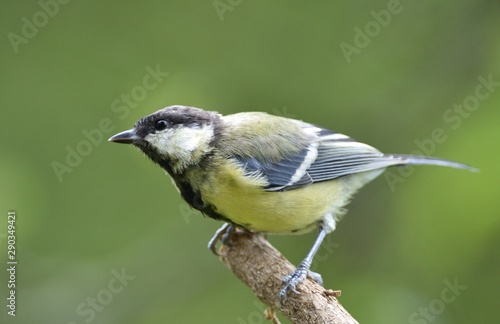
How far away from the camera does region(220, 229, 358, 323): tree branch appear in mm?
2314

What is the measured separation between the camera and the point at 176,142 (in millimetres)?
2803

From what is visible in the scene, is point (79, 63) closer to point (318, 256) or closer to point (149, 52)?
point (149, 52)

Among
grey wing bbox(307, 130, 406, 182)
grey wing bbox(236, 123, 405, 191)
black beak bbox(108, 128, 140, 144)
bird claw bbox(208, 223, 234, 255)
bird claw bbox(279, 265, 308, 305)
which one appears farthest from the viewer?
grey wing bbox(307, 130, 406, 182)

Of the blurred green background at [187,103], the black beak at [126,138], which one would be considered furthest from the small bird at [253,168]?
the blurred green background at [187,103]

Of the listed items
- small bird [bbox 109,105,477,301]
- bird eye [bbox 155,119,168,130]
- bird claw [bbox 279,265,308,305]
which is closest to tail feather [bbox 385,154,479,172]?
small bird [bbox 109,105,477,301]

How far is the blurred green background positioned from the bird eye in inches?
13.9

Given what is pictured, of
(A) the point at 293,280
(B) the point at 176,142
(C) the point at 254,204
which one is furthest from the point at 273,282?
(B) the point at 176,142

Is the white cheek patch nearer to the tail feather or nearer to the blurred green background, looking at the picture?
the blurred green background

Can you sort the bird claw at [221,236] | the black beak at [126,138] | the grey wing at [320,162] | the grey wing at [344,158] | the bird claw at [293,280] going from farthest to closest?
the grey wing at [344,158] < the bird claw at [221,236] < the grey wing at [320,162] < the black beak at [126,138] < the bird claw at [293,280]

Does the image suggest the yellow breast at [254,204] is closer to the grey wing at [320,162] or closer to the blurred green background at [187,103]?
the grey wing at [320,162]

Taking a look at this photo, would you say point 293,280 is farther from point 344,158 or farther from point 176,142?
point 344,158

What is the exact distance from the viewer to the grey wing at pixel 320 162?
9.66ft

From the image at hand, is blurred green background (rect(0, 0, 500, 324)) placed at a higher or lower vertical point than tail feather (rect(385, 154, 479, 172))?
higher

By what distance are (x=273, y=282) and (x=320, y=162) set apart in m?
0.81
